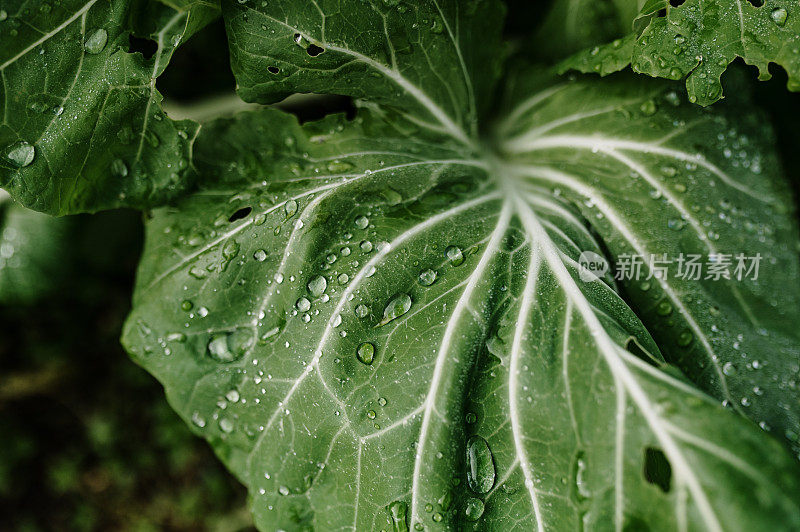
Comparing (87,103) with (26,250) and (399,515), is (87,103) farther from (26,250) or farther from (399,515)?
(399,515)

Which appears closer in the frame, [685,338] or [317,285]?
[317,285]

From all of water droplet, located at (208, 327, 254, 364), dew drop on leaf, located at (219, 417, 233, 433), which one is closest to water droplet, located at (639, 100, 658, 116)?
water droplet, located at (208, 327, 254, 364)

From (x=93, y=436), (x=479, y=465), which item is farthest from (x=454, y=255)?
(x=93, y=436)

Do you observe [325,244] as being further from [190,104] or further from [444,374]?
[190,104]

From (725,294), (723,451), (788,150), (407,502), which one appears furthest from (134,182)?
(788,150)

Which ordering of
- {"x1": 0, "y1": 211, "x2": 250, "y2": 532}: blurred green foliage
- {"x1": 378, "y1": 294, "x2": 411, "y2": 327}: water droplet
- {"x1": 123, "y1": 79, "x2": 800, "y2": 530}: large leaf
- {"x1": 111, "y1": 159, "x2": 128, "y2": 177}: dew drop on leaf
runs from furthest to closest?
{"x1": 0, "y1": 211, "x2": 250, "y2": 532}: blurred green foliage
{"x1": 111, "y1": 159, "x2": 128, "y2": 177}: dew drop on leaf
{"x1": 378, "y1": 294, "x2": 411, "y2": 327}: water droplet
{"x1": 123, "y1": 79, "x2": 800, "y2": 530}: large leaf

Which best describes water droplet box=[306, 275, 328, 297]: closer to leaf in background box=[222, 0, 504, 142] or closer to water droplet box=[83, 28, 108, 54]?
leaf in background box=[222, 0, 504, 142]

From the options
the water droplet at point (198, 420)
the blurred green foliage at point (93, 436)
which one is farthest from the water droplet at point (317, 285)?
the blurred green foliage at point (93, 436)

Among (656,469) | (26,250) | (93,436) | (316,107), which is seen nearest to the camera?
(656,469)
